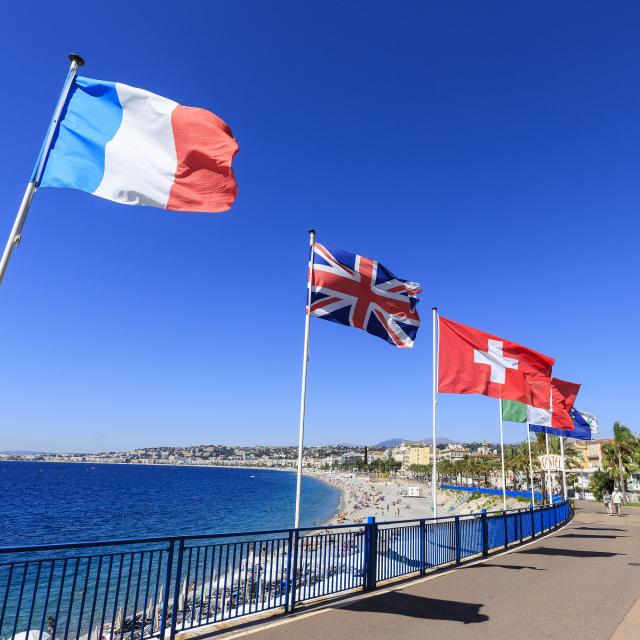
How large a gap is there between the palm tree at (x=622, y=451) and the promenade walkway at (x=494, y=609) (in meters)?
58.2

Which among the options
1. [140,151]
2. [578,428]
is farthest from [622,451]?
[140,151]

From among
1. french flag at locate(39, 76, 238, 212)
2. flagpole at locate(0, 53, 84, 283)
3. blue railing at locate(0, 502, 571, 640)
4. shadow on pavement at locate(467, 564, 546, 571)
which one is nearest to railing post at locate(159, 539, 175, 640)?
blue railing at locate(0, 502, 571, 640)

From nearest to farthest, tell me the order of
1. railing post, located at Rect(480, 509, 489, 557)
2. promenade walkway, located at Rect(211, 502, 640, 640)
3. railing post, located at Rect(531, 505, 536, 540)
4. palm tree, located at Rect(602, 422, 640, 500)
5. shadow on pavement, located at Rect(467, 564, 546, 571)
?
promenade walkway, located at Rect(211, 502, 640, 640), shadow on pavement, located at Rect(467, 564, 546, 571), railing post, located at Rect(480, 509, 489, 557), railing post, located at Rect(531, 505, 536, 540), palm tree, located at Rect(602, 422, 640, 500)

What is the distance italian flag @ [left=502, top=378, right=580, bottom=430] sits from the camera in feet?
66.9

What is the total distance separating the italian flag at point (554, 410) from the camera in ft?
66.9

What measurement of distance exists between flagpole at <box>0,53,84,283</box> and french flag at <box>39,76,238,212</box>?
8 centimetres

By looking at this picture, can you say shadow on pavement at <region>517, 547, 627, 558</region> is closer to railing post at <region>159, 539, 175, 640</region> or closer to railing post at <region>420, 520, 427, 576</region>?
railing post at <region>420, 520, 427, 576</region>

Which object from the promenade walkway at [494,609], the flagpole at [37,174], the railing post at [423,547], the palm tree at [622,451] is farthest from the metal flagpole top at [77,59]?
the palm tree at [622,451]

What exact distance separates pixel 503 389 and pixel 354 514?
196ft

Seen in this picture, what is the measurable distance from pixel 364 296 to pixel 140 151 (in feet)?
21.2

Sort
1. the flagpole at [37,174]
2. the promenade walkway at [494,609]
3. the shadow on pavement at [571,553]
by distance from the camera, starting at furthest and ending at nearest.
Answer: the shadow on pavement at [571,553] → the promenade walkway at [494,609] → the flagpole at [37,174]

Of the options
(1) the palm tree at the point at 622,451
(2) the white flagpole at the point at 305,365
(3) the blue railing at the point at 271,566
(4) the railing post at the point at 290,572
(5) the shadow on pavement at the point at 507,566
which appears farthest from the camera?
(1) the palm tree at the point at 622,451

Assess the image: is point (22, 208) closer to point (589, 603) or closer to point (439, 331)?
point (589, 603)

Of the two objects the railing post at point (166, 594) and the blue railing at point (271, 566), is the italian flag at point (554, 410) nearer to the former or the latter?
the blue railing at point (271, 566)
